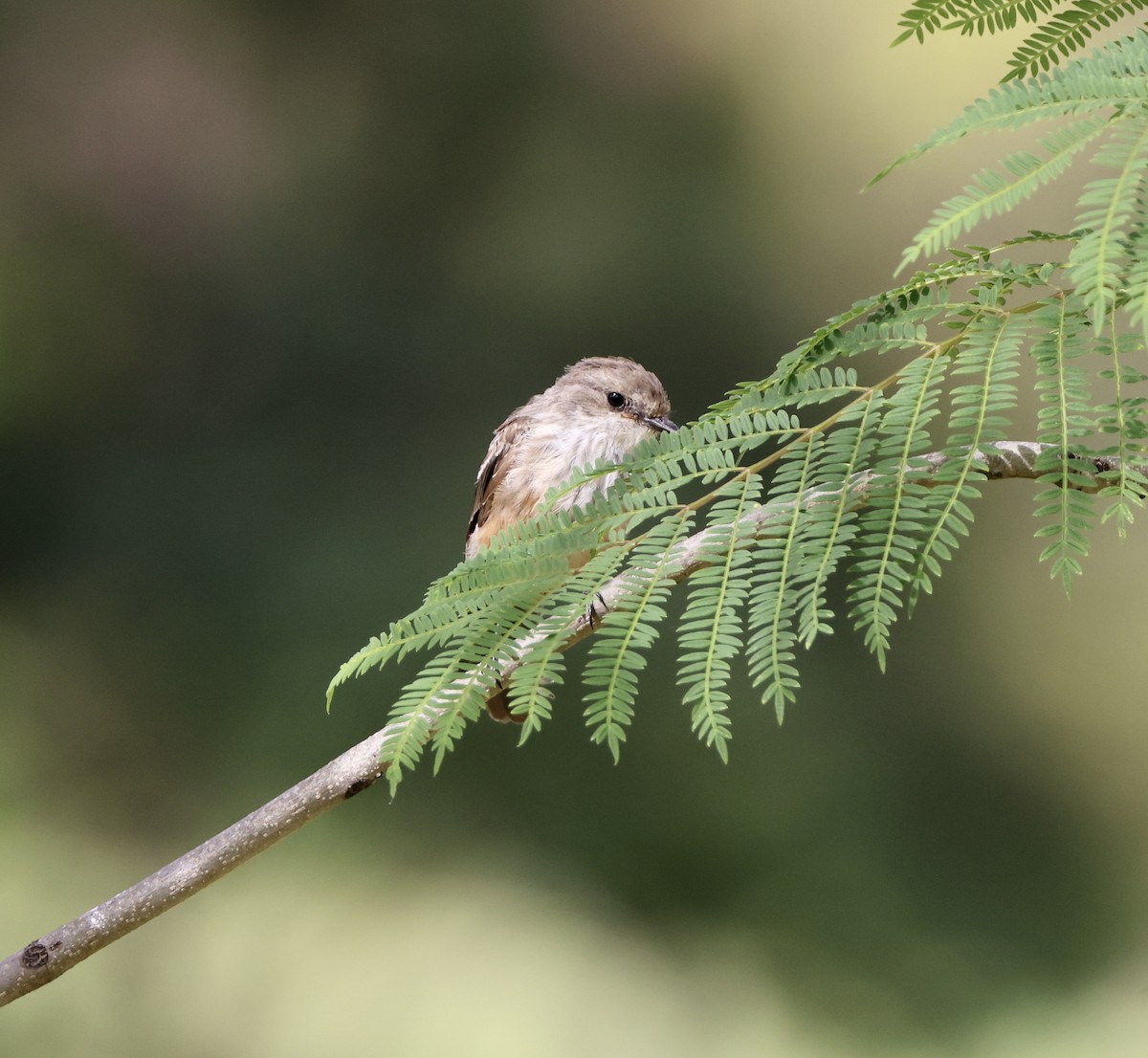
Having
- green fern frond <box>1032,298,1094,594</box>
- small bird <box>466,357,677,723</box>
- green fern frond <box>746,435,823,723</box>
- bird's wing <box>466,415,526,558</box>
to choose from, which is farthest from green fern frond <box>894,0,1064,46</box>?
bird's wing <box>466,415,526,558</box>

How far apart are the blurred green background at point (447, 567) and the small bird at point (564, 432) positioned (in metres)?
1.86

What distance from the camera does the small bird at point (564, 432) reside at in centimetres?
308

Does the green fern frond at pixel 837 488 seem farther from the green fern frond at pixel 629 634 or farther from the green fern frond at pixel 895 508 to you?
the green fern frond at pixel 629 634

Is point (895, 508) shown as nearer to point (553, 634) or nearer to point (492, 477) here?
point (553, 634)

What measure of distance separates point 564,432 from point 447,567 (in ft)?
6.87

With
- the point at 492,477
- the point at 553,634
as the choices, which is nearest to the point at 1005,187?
the point at 553,634

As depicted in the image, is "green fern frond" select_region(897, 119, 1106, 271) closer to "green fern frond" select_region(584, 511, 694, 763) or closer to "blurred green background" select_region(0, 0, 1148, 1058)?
"green fern frond" select_region(584, 511, 694, 763)

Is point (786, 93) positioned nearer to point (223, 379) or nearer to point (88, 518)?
point (223, 379)

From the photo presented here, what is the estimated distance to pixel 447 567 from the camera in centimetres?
514

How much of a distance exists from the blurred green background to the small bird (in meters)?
1.86

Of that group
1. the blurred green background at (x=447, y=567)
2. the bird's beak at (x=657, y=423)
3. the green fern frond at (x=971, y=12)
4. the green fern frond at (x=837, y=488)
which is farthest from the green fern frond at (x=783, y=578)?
the blurred green background at (x=447, y=567)

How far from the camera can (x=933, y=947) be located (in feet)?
16.6

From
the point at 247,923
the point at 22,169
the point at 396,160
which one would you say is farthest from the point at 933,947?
the point at 22,169

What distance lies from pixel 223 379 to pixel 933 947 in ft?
12.8
